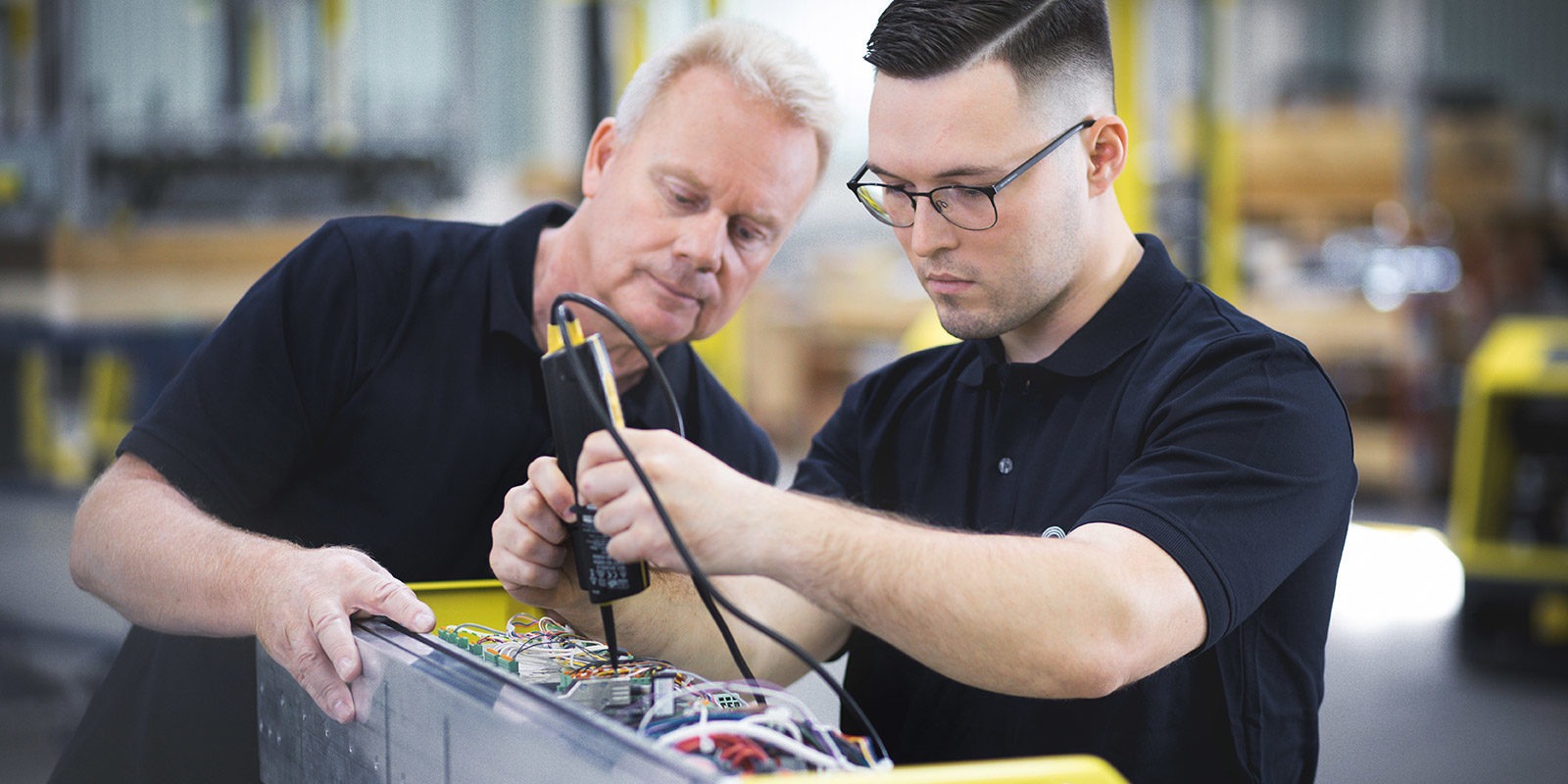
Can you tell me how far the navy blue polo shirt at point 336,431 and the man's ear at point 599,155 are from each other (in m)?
0.16

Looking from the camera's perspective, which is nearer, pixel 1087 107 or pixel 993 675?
pixel 993 675

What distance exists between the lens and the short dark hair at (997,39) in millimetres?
1393

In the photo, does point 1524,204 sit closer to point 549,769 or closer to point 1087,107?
point 1087,107

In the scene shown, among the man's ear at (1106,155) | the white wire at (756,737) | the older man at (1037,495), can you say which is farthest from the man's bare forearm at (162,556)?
the man's ear at (1106,155)

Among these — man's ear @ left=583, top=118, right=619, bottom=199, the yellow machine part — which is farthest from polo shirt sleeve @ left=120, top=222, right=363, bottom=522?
the yellow machine part

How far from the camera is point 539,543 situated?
1.36m

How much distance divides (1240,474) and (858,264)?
7763mm

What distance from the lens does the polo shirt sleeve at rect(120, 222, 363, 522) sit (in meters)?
1.67

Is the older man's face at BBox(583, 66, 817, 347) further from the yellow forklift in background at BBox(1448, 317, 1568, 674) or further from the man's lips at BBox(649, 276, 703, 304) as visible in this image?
the yellow forklift in background at BBox(1448, 317, 1568, 674)

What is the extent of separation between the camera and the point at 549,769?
0.97m

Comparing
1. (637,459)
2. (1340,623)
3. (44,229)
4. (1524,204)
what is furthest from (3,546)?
(1524,204)

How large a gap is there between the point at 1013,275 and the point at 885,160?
179 mm

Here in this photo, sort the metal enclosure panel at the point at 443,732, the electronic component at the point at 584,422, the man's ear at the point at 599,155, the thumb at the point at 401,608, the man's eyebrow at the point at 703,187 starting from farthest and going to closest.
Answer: the man's ear at the point at 599,155 < the man's eyebrow at the point at 703,187 < the thumb at the point at 401,608 < the electronic component at the point at 584,422 < the metal enclosure panel at the point at 443,732

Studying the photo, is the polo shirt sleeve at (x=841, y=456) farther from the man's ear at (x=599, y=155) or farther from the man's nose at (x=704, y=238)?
the man's ear at (x=599, y=155)
